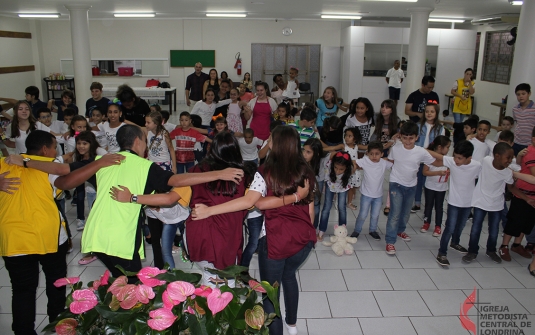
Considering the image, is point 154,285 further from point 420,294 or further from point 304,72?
point 304,72

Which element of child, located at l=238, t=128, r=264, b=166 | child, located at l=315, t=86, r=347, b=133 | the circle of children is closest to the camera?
the circle of children

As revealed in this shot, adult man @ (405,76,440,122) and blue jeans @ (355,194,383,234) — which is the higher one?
adult man @ (405,76,440,122)

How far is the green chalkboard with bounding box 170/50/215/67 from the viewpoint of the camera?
51.9 ft

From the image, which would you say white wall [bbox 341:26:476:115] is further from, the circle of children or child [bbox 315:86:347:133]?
child [bbox 315:86:347:133]

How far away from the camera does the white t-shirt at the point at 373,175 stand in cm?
465

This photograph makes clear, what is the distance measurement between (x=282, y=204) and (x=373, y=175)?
2209 millimetres

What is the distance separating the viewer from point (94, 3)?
9961 millimetres

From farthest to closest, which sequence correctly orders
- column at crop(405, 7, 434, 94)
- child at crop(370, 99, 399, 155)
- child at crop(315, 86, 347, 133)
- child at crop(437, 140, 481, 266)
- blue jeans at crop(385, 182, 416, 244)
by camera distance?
column at crop(405, 7, 434, 94) < child at crop(315, 86, 347, 133) < child at crop(370, 99, 399, 155) < blue jeans at crop(385, 182, 416, 244) < child at crop(437, 140, 481, 266)

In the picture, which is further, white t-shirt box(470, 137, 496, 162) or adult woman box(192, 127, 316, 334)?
white t-shirt box(470, 137, 496, 162)

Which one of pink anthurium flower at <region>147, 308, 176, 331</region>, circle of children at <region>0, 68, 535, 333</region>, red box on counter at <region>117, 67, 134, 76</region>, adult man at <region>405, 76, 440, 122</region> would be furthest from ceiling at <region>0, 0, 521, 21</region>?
pink anthurium flower at <region>147, 308, 176, 331</region>

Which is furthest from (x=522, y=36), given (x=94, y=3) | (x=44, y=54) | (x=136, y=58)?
(x=44, y=54)

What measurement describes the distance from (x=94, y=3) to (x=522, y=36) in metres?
8.66

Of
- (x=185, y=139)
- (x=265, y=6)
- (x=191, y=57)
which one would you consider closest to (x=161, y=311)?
(x=185, y=139)

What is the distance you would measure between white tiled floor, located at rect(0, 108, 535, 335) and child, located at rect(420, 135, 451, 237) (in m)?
0.33
